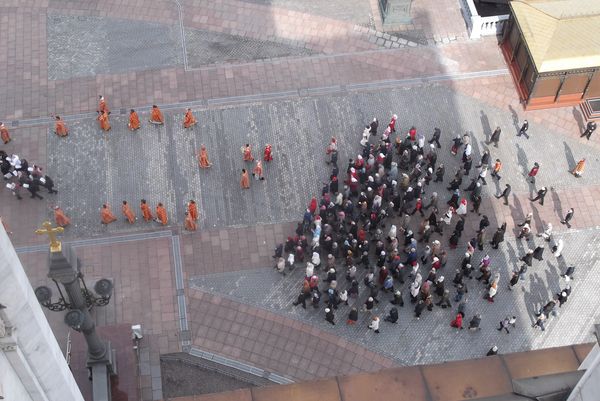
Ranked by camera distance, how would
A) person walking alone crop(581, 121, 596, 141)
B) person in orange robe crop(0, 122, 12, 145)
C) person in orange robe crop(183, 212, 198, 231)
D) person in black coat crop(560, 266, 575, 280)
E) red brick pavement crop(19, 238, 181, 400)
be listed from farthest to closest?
1. person walking alone crop(581, 121, 596, 141)
2. person in orange robe crop(0, 122, 12, 145)
3. person in orange robe crop(183, 212, 198, 231)
4. person in black coat crop(560, 266, 575, 280)
5. red brick pavement crop(19, 238, 181, 400)

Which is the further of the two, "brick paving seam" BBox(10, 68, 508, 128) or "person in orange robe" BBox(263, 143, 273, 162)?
"brick paving seam" BBox(10, 68, 508, 128)

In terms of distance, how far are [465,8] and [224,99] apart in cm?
1012

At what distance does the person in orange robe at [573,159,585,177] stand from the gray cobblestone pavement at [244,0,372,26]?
378 inches

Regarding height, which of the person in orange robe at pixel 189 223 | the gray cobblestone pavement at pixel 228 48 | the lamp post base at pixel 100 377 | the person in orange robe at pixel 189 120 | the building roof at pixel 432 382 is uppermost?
the building roof at pixel 432 382

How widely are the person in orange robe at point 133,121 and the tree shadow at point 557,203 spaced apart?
13876 mm

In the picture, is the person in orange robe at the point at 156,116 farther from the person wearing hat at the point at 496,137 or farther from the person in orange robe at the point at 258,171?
the person wearing hat at the point at 496,137

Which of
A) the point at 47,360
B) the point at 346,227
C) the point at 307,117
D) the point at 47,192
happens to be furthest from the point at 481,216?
the point at 47,360

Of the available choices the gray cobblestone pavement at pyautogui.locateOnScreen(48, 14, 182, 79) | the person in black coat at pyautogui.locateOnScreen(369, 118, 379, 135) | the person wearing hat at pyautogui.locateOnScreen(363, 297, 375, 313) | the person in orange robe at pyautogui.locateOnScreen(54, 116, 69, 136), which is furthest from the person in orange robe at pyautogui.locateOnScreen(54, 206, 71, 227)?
the person in black coat at pyautogui.locateOnScreen(369, 118, 379, 135)

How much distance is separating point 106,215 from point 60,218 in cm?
137

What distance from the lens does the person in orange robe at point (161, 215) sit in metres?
23.2

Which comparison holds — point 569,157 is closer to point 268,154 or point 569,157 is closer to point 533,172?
point 533,172

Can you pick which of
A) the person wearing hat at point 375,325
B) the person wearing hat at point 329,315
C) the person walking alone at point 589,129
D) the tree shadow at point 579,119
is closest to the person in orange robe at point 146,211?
the person wearing hat at point 329,315

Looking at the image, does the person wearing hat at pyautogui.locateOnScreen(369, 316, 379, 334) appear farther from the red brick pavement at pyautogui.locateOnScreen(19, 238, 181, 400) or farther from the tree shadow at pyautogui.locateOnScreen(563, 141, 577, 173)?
the tree shadow at pyautogui.locateOnScreen(563, 141, 577, 173)

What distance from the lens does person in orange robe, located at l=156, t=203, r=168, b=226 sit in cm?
2318
